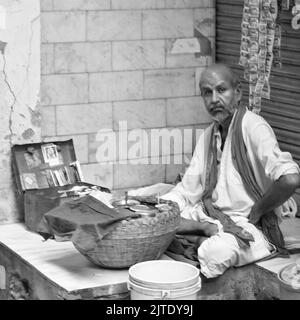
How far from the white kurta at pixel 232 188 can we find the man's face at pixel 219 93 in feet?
0.43

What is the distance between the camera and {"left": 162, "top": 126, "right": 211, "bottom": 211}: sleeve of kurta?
266 inches

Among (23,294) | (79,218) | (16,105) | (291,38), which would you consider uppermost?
(291,38)

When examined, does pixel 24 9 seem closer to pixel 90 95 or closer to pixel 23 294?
pixel 90 95

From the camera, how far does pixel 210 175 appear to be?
6.57 meters

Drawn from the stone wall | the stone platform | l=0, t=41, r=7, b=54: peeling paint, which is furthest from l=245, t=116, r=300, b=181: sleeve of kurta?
l=0, t=41, r=7, b=54: peeling paint

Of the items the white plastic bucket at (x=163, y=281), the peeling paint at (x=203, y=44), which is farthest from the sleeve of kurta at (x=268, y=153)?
the peeling paint at (x=203, y=44)

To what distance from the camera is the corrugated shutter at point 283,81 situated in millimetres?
7113

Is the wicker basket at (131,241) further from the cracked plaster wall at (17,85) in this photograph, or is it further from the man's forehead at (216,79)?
the cracked plaster wall at (17,85)

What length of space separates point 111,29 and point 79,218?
207 cm

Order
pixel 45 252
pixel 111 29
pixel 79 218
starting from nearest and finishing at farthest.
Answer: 1. pixel 79 218
2. pixel 45 252
3. pixel 111 29

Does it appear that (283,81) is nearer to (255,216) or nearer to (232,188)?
(232,188)

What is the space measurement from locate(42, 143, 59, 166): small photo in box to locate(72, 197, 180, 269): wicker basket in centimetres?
136

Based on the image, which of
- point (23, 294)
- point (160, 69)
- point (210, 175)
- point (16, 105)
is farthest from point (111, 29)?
point (23, 294)


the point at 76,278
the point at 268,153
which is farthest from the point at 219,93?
the point at 76,278
